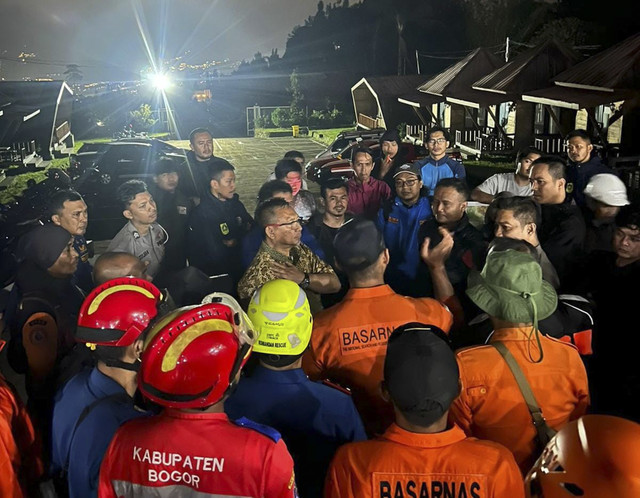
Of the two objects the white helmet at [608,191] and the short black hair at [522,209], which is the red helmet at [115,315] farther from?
the white helmet at [608,191]

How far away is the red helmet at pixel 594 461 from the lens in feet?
4.82

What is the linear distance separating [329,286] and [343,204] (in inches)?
58.4

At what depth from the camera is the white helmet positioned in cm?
516

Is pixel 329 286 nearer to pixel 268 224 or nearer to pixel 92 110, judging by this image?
pixel 268 224

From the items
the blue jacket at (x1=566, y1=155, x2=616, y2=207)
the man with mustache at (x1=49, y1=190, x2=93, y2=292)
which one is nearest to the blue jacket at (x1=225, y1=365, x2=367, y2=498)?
the man with mustache at (x1=49, y1=190, x2=93, y2=292)

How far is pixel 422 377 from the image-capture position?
7.06 ft

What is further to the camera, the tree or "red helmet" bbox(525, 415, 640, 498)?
the tree

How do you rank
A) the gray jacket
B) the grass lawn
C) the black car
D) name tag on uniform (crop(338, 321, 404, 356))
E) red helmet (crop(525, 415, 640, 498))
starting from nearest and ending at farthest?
red helmet (crop(525, 415, 640, 498))
name tag on uniform (crop(338, 321, 404, 356))
the gray jacket
the black car
the grass lawn

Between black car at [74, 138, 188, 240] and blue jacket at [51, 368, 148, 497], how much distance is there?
11.3 m

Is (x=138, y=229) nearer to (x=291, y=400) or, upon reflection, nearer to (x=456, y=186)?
(x=456, y=186)

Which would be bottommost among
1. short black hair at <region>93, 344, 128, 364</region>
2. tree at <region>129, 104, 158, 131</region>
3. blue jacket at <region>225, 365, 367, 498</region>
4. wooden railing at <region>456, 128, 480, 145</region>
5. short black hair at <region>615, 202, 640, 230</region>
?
blue jacket at <region>225, 365, 367, 498</region>

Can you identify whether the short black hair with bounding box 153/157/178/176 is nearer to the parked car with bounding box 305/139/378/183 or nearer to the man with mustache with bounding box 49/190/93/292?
the man with mustache with bounding box 49/190/93/292

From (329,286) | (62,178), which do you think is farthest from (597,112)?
(329,286)

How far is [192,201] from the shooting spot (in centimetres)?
734
